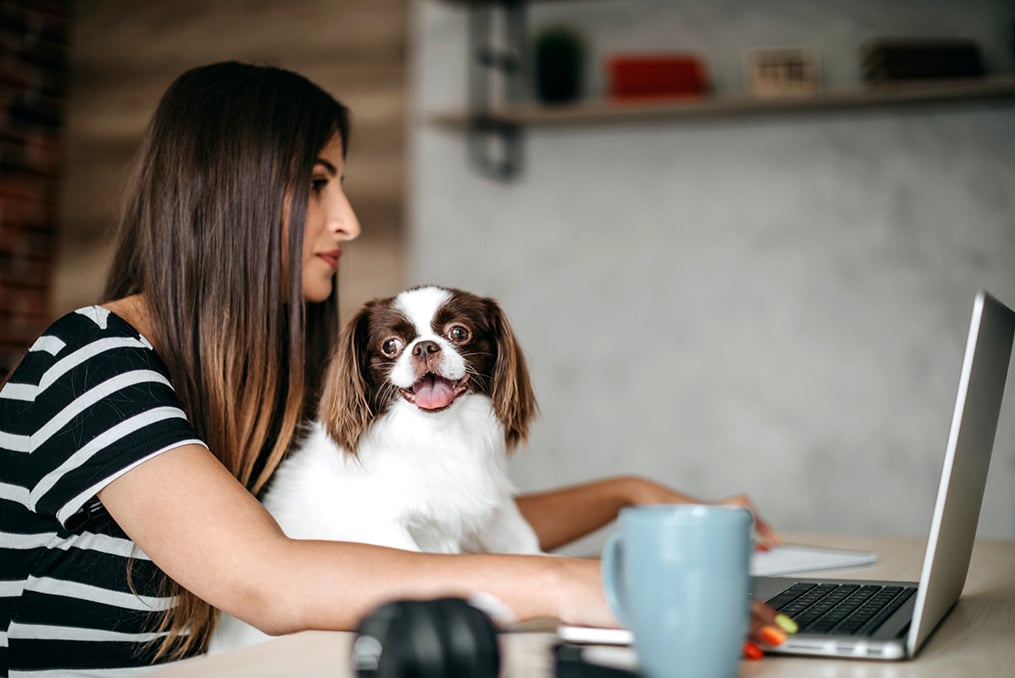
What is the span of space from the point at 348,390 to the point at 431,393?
112 millimetres

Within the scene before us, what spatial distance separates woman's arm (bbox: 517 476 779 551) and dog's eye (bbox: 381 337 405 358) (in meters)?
0.40

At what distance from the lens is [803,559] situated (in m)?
1.33

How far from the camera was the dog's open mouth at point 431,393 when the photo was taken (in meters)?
1.26

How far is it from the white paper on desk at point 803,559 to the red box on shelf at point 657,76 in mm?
1643

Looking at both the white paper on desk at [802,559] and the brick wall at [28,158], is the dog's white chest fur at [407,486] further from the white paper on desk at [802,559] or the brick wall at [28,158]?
the brick wall at [28,158]

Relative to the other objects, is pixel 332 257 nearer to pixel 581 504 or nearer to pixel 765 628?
pixel 581 504

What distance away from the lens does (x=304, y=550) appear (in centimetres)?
85

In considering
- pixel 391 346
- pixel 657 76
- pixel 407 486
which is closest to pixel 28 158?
pixel 657 76

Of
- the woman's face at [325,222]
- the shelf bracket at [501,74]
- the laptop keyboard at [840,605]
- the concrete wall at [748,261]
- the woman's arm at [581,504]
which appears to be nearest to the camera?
the laptop keyboard at [840,605]

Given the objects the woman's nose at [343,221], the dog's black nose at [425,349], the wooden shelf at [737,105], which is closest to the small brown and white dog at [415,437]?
the dog's black nose at [425,349]

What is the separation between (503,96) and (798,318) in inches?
46.3

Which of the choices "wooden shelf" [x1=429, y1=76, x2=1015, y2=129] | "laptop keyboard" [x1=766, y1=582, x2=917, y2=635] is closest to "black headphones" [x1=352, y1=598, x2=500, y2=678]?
"laptop keyboard" [x1=766, y1=582, x2=917, y2=635]

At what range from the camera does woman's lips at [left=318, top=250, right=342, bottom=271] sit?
1.34 meters

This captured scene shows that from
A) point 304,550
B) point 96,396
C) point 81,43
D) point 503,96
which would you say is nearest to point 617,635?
point 304,550
